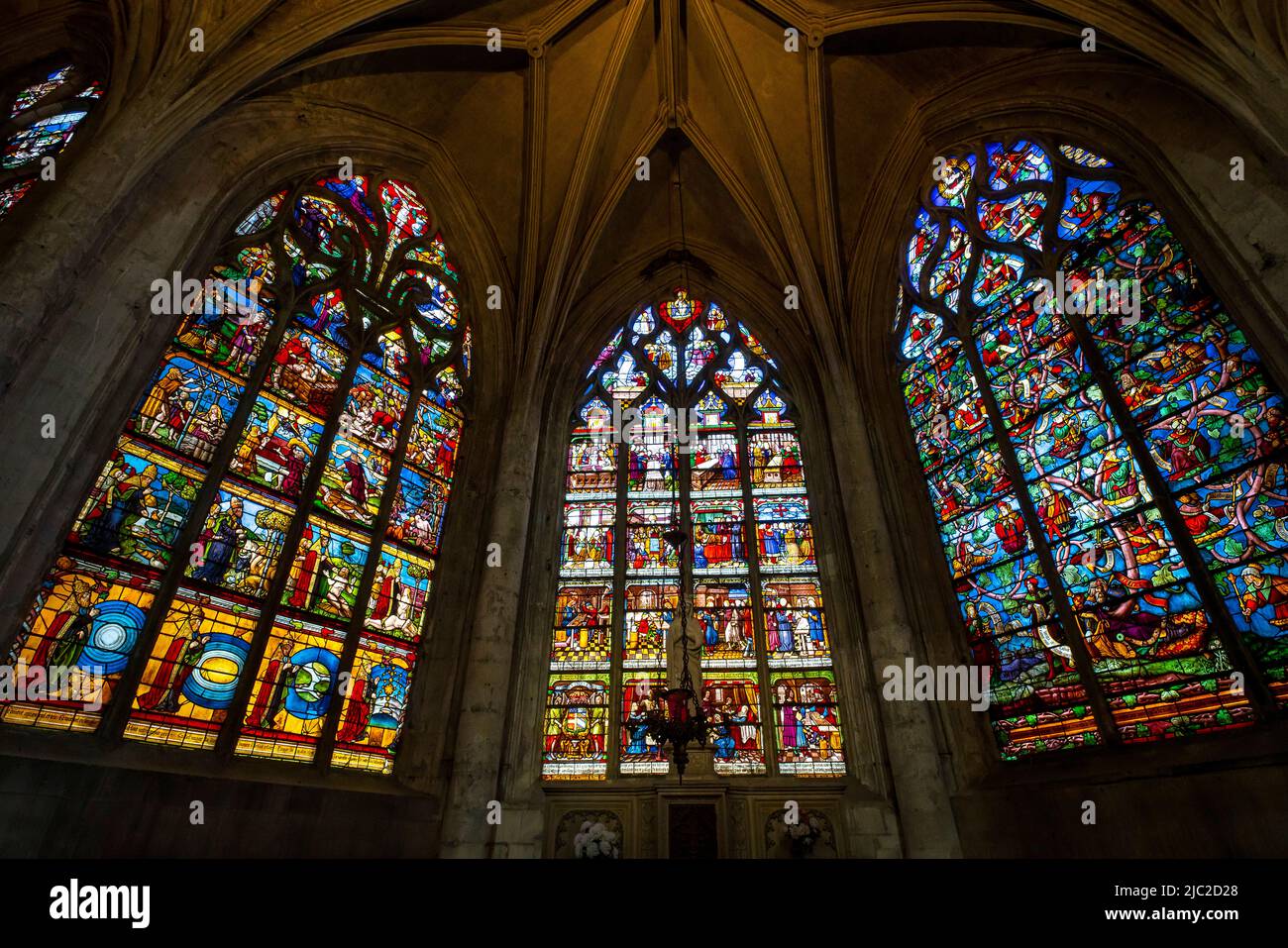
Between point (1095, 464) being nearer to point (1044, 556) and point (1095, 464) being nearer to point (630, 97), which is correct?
point (1044, 556)

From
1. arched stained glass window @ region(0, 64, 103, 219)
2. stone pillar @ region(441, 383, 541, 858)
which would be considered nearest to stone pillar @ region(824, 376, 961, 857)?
stone pillar @ region(441, 383, 541, 858)

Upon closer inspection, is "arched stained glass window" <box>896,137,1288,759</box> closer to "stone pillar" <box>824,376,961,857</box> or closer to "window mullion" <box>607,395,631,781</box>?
"stone pillar" <box>824,376,961,857</box>

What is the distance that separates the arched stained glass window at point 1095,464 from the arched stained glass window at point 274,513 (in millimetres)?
6355

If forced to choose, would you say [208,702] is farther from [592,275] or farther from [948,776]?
[592,275]

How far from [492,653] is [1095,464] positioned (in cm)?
637

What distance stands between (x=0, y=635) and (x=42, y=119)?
17.9 feet

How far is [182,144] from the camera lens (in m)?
6.50

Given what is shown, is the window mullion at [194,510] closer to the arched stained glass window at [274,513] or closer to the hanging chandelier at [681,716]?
the arched stained glass window at [274,513]

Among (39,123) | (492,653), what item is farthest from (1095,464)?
(39,123)

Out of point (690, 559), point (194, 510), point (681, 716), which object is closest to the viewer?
point (681, 716)

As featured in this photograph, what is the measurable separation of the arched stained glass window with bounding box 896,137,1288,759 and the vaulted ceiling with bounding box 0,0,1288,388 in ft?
4.40

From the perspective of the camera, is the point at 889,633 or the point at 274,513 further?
the point at 889,633

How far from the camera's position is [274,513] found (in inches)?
262
